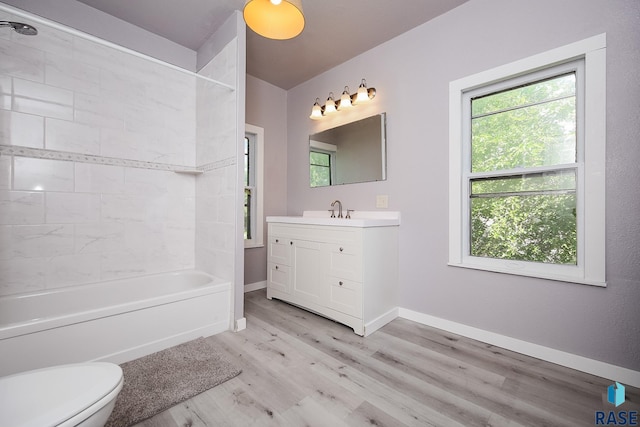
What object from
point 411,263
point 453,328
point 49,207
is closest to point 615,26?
point 411,263

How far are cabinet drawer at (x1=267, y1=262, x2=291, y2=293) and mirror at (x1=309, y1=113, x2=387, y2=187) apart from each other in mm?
1096

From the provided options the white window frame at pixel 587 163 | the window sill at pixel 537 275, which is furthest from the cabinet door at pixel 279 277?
the white window frame at pixel 587 163

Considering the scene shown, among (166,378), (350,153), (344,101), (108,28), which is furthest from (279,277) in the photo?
(108,28)

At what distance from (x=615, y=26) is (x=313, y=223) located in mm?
2330

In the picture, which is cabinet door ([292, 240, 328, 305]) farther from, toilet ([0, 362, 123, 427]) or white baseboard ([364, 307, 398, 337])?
toilet ([0, 362, 123, 427])

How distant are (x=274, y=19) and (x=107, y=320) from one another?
2085mm

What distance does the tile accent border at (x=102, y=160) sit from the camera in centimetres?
194

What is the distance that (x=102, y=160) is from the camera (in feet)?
7.55

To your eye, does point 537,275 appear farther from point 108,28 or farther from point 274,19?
point 108,28

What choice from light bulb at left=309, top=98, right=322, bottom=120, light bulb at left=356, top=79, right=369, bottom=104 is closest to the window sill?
light bulb at left=356, top=79, right=369, bottom=104

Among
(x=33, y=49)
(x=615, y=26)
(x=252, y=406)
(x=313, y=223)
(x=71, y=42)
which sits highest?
(x=71, y=42)

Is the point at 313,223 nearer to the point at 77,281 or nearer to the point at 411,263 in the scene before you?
the point at 411,263

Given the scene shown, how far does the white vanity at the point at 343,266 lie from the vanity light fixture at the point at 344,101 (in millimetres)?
1147

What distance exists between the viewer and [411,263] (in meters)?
2.44
